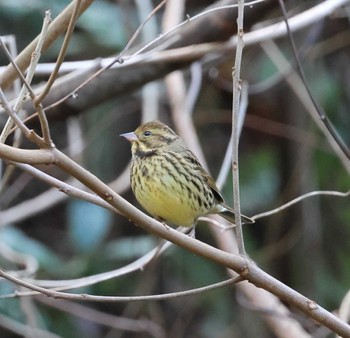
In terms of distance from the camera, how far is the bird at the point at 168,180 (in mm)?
3086

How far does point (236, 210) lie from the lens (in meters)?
2.05

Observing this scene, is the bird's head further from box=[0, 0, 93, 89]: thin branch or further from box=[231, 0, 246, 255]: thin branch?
box=[231, 0, 246, 255]: thin branch

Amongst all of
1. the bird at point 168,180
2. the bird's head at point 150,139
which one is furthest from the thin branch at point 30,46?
the bird's head at point 150,139

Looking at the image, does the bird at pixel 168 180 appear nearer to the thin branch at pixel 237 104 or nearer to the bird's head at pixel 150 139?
the bird's head at pixel 150 139

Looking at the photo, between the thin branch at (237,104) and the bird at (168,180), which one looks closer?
the thin branch at (237,104)

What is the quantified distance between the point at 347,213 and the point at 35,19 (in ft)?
6.45

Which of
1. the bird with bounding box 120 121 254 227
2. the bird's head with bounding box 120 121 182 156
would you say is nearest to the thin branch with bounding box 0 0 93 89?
the bird with bounding box 120 121 254 227

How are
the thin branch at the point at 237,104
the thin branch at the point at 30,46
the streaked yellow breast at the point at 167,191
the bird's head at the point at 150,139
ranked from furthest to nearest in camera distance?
1. the bird's head at the point at 150,139
2. the streaked yellow breast at the point at 167,191
3. the thin branch at the point at 30,46
4. the thin branch at the point at 237,104

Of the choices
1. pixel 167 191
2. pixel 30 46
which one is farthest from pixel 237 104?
pixel 167 191

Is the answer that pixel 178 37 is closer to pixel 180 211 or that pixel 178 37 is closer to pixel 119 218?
pixel 180 211

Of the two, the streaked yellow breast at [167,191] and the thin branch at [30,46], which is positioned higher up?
the thin branch at [30,46]

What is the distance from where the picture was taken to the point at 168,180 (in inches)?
123

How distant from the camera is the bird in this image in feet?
10.1

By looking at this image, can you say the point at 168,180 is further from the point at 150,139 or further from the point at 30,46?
the point at 30,46
